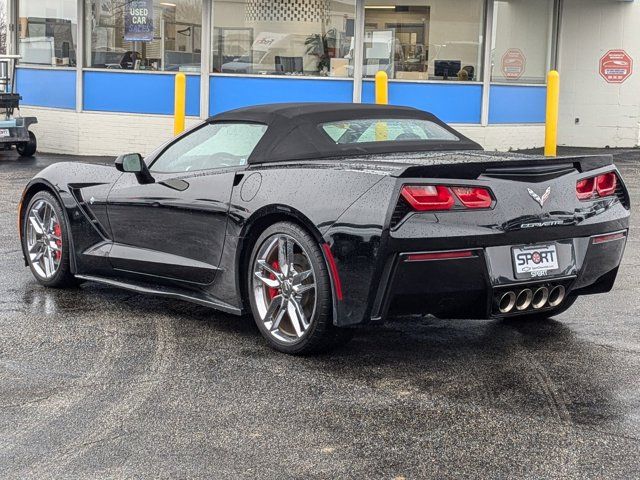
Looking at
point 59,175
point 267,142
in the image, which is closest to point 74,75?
point 59,175

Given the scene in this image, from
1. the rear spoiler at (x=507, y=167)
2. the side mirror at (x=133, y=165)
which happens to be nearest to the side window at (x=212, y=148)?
the side mirror at (x=133, y=165)

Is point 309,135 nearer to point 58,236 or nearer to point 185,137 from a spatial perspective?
point 185,137

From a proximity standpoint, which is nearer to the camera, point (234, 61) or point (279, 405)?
point (279, 405)

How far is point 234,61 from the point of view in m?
18.8

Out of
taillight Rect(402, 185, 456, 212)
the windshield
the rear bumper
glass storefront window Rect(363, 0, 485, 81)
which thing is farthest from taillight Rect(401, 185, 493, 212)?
glass storefront window Rect(363, 0, 485, 81)

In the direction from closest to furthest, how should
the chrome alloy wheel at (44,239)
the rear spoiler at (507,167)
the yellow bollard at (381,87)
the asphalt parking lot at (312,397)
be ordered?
1. the asphalt parking lot at (312,397)
2. the rear spoiler at (507,167)
3. the chrome alloy wheel at (44,239)
4. the yellow bollard at (381,87)

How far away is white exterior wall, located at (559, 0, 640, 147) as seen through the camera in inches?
837

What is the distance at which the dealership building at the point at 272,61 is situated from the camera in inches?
736

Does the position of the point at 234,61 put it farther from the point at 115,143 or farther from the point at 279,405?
the point at 279,405

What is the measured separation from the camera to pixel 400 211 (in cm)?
504

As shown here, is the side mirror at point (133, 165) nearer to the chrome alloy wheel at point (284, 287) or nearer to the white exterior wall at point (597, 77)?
the chrome alloy wheel at point (284, 287)

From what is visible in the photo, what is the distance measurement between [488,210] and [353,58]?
1387 centimetres

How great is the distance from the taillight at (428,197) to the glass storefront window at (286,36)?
13903mm

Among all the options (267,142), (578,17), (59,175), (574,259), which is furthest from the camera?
(578,17)
